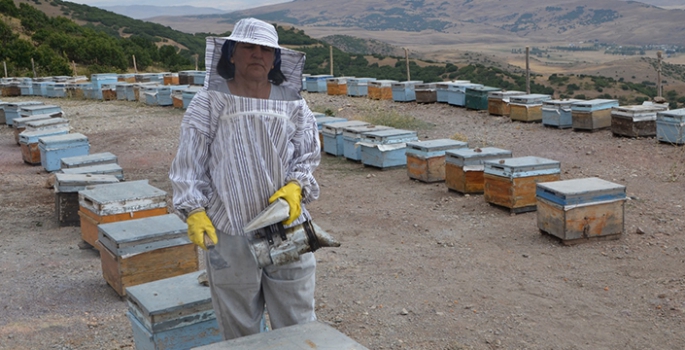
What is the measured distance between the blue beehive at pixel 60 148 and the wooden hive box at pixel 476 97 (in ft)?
25.9

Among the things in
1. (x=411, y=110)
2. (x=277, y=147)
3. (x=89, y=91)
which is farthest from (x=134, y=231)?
(x=89, y=91)

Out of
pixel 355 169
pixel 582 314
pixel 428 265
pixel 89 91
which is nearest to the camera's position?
pixel 582 314

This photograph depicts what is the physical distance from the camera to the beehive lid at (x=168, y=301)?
135 inches

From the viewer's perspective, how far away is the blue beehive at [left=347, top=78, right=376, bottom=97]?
689 inches

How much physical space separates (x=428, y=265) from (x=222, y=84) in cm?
329

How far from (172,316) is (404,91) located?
13055 mm

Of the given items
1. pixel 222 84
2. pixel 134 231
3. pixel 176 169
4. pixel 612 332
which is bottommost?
pixel 612 332

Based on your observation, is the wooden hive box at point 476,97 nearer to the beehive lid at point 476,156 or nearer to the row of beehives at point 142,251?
the beehive lid at point 476,156

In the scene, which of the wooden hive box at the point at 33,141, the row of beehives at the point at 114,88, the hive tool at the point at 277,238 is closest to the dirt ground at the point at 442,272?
the wooden hive box at the point at 33,141

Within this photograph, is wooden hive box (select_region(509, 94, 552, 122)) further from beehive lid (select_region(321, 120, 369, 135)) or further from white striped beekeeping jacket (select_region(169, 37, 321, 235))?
white striped beekeeping jacket (select_region(169, 37, 321, 235))

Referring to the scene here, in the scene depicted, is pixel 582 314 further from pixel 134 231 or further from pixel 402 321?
pixel 134 231

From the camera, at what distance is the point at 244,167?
8.90 feet

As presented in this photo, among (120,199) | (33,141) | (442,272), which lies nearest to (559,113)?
(442,272)

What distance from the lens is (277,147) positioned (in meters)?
2.75
